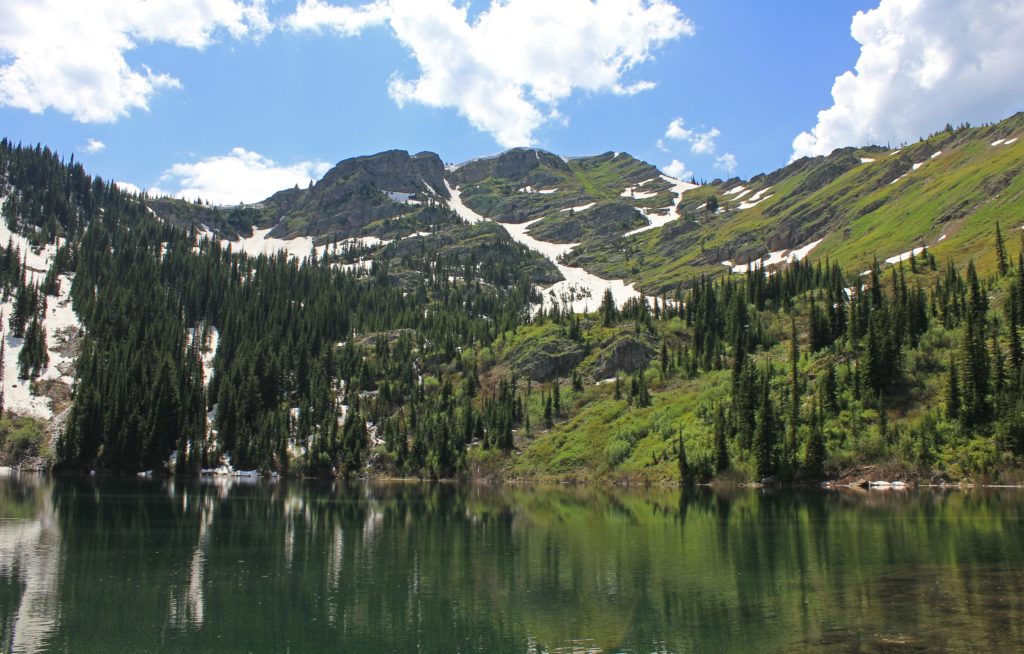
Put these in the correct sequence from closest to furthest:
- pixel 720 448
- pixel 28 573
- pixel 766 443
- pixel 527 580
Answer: pixel 527 580 → pixel 28 573 → pixel 766 443 → pixel 720 448

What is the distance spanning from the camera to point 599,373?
161875mm

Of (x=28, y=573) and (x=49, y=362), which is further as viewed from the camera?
(x=49, y=362)

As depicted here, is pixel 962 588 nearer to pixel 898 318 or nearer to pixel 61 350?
pixel 898 318

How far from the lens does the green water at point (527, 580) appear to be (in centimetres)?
2438

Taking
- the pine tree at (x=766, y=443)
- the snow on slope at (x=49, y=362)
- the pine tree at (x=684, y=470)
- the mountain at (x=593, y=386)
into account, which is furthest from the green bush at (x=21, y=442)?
the pine tree at (x=766, y=443)

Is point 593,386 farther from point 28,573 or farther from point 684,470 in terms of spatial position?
point 28,573

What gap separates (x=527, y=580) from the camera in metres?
35.2

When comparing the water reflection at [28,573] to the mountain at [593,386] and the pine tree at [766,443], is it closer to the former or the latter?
the mountain at [593,386]

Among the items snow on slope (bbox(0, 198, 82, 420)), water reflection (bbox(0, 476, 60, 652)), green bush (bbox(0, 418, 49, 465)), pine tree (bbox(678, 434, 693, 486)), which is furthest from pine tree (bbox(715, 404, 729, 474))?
snow on slope (bbox(0, 198, 82, 420))

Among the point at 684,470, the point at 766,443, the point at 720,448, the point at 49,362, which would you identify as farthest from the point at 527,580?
the point at 49,362

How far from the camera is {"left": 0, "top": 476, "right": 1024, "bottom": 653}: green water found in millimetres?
24375

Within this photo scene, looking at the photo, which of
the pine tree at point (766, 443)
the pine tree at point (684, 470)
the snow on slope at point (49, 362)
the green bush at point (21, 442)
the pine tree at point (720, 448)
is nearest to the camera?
the pine tree at point (766, 443)

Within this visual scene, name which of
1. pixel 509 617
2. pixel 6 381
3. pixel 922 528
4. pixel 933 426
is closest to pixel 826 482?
pixel 933 426

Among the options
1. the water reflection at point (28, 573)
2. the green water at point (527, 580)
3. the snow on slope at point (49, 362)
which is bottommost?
the green water at point (527, 580)
